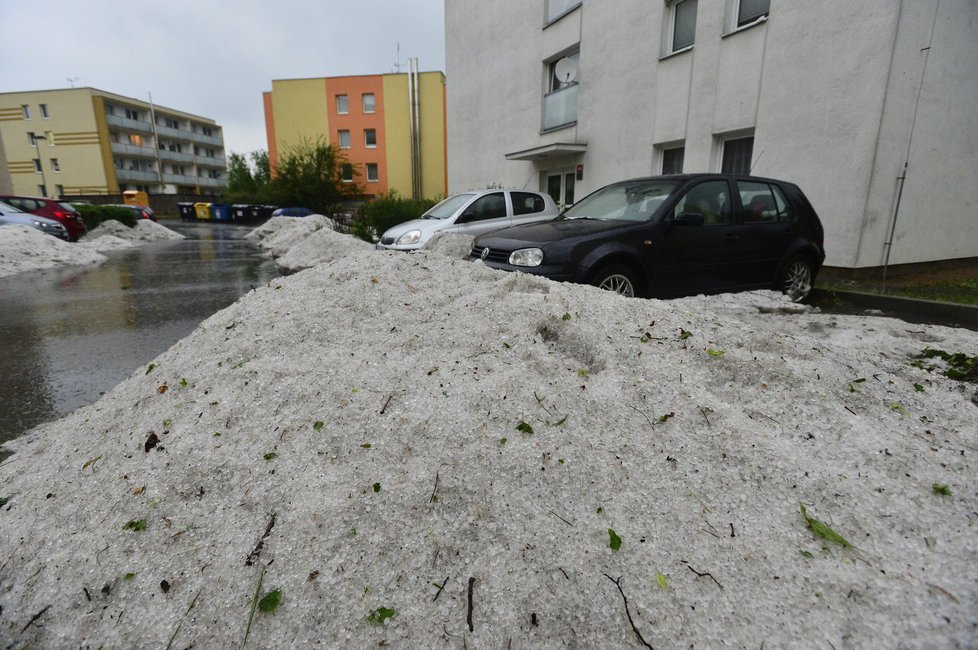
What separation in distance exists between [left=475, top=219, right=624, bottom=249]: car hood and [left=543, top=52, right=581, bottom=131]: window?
33.2 ft

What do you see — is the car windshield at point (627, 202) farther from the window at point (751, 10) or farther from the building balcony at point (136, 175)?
the building balcony at point (136, 175)

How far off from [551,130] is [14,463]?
15493 mm

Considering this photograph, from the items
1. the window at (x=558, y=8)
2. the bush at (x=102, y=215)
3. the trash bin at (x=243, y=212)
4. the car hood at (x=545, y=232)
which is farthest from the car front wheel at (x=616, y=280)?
the trash bin at (x=243, y=212)

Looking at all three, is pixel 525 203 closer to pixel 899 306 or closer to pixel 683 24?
pixel 683 24

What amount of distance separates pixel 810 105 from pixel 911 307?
A: 4195 millimetres

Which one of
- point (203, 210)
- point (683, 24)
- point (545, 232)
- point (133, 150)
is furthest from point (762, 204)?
point (133, 150)

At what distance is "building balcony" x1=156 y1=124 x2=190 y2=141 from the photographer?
67631 millimetres

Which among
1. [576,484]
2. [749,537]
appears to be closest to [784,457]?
[749,537]

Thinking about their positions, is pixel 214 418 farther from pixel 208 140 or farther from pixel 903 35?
pixel 208 140

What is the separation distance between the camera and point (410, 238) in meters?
9.46

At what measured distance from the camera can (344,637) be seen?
1689mm

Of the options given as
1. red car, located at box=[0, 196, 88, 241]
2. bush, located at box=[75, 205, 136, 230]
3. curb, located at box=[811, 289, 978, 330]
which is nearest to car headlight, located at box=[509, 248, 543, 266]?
curb, located at box=[811, 289, 978, 330]

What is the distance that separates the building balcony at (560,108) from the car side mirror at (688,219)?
405 inches

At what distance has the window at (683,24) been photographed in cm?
1120
